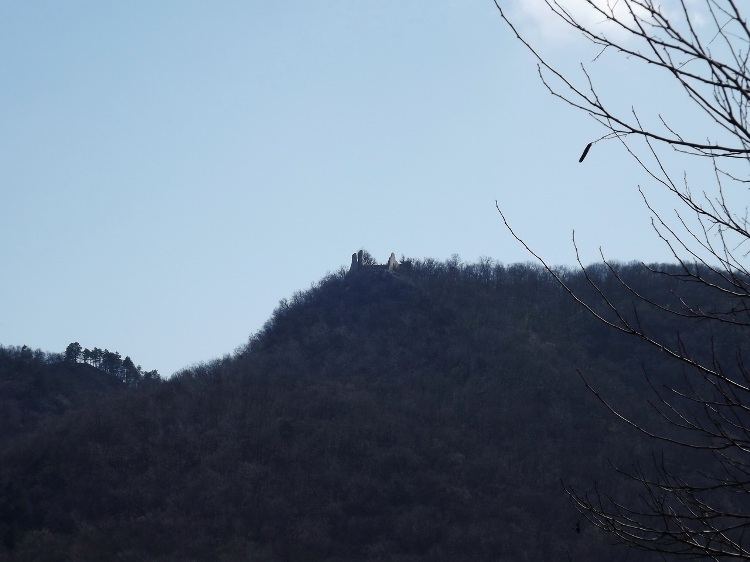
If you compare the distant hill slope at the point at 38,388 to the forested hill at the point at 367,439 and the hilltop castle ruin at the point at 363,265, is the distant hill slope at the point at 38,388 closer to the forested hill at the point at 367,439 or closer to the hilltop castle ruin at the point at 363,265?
the forested hill at the point at 367,439

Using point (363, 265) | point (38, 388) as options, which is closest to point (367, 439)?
point (363, 265)

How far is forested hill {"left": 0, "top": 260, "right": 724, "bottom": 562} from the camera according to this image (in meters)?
33.6

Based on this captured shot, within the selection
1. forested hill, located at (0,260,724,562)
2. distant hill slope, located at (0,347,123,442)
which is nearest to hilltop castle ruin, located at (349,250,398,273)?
forested hill, located at (0,260,724,562)

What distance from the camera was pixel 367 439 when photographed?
1642 inches

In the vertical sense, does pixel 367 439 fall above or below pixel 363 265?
below

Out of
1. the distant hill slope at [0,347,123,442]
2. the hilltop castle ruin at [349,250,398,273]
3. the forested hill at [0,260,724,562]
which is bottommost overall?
the forested hill at [0,260,724,562]

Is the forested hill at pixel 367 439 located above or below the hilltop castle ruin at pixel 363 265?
below

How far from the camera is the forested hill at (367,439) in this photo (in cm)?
3359

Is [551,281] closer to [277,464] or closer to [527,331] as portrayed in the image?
[527,331]

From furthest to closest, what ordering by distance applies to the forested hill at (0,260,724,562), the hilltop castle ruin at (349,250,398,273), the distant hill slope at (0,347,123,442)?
the hilltop castle ruin at (349,250,398,273) < the distant hill slope at (0,347,123,442) < the forested hill at (0,260,724,562)

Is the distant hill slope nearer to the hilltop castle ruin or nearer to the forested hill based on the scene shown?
the forested hill

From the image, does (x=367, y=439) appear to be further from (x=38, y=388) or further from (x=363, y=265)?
(x=38, y=388)

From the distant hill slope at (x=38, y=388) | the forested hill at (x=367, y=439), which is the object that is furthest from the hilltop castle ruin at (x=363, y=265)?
the distant hill slope at (x=38, y=388)

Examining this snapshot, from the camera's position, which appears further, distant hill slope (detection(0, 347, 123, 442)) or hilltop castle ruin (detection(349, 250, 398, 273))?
hilltop castle ruin (detection(349, 250, 398, 273))
